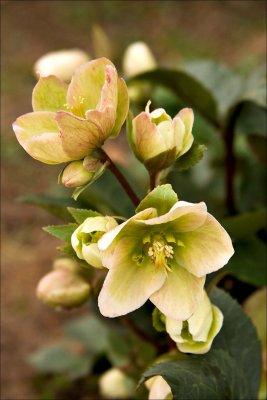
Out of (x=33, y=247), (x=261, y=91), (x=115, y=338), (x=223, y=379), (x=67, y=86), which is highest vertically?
(x=67, y=86)

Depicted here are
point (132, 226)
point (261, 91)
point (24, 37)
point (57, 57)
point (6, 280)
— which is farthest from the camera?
point (24, 37)

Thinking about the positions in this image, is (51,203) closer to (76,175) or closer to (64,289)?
(64,289)

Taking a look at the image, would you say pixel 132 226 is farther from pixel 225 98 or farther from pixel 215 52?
pixel 215 52

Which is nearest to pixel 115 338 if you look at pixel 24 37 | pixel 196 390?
pixel 196 390

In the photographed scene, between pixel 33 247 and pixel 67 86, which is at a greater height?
pixel 67 86

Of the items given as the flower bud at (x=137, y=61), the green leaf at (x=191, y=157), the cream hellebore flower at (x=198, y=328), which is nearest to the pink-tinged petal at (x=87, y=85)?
the green leaf at (x=191, y=157)

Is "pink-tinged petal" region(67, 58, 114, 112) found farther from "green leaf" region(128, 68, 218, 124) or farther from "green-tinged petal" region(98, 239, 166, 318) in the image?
"green leaf" region(128, 68, 218, 124)

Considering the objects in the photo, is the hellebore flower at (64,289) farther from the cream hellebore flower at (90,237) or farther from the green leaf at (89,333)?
the green leaf at (89,333)
